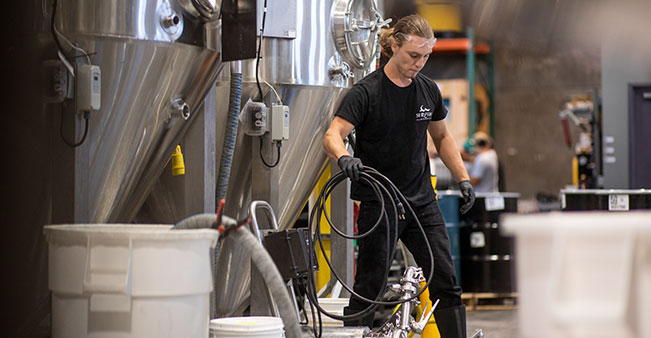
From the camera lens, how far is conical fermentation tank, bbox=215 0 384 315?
3.97 meters

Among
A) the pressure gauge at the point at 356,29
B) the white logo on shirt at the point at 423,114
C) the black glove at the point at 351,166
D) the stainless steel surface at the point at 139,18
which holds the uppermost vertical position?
the pressure gauge at the point at 356,29

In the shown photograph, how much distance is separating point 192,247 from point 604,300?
1.41 meters

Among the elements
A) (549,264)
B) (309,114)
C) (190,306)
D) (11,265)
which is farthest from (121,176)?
(549,264)

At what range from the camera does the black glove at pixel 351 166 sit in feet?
10.1

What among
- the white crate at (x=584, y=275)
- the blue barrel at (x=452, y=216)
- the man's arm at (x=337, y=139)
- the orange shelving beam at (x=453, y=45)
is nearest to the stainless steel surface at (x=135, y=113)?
the man's arm at (x=337, y=139)

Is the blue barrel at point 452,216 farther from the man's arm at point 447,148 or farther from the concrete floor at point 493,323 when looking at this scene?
the man's arm at point 447,148

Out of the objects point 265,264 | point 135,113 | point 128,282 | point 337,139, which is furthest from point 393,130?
point 128,282

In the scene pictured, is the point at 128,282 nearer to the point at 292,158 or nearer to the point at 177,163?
the point at 177,163

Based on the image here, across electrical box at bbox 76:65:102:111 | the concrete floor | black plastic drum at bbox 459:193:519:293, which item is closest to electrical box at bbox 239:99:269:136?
electrical box at bbox 76:65:102:111

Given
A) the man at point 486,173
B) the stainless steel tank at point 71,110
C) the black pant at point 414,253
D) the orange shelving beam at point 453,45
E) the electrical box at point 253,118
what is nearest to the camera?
the stainless steel tank at point 71,110

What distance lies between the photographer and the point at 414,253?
3.40 m

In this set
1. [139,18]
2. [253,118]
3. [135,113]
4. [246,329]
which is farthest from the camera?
[253,118]

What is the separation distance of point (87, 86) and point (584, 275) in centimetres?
206

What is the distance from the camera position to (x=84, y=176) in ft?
9.41
